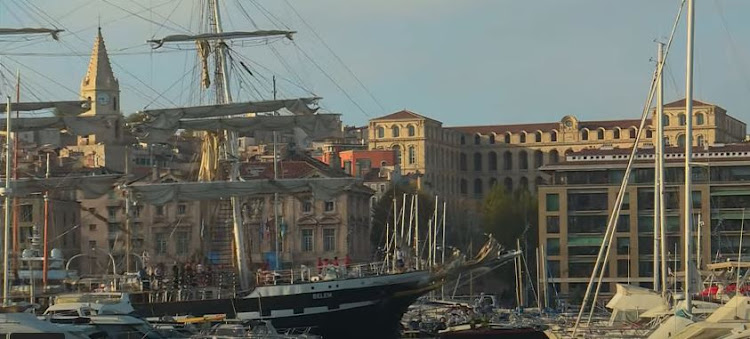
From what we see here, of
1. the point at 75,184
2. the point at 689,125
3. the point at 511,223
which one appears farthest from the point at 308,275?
the point at 511,223

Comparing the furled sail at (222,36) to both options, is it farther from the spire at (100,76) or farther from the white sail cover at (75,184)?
the spire at (100,76)

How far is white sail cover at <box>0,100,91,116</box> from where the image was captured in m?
80.2

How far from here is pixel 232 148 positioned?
85.3m

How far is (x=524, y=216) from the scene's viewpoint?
Result: 155 metres

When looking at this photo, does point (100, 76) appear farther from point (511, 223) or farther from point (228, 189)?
point (228, 189)

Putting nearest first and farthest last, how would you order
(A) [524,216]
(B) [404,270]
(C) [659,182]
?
(C) [659,182], (B) [404,270], (A) [524,216]

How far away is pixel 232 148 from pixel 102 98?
85.4 m

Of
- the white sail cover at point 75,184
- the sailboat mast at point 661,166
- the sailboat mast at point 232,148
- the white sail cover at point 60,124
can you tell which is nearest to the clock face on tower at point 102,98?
the sailboat mast at point 232,148

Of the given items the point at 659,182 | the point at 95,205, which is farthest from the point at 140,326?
the point at 95,205

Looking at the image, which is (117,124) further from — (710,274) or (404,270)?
(710,274)

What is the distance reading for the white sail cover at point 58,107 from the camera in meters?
80.2

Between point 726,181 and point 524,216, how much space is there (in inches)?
1373

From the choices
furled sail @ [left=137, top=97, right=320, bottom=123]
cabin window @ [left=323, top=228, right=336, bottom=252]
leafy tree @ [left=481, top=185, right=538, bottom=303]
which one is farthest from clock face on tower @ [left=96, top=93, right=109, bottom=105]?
furled sail @ [left=137, top=97, right=320, bottom=123]

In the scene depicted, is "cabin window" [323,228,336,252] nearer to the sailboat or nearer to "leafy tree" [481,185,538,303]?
"leafy tree" [481,185,538,303]
